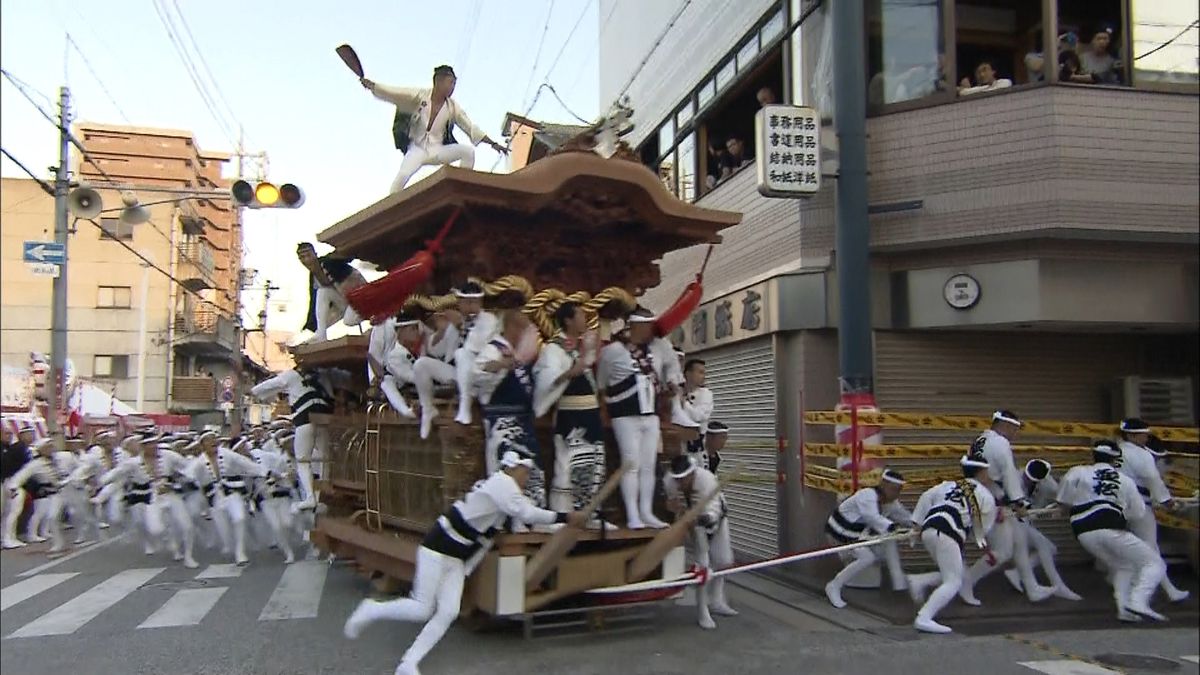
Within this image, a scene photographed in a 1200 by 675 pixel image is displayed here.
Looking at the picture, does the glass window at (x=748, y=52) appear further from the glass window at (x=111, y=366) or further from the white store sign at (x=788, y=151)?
the glass window at (x=111, y=366)

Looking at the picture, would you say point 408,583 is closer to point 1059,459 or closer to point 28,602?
point 28,602

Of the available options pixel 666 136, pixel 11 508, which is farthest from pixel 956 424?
pixel 11 508

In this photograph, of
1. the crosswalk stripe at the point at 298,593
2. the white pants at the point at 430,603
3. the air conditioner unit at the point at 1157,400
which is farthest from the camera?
the crosswalk stripe at the point at 298,593

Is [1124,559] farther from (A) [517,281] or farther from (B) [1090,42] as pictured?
(A) [517,281]

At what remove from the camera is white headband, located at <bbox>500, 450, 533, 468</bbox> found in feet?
20.0

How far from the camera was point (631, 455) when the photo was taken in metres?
7.14

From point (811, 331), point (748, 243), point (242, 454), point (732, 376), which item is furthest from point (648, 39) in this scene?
point (242, 454)

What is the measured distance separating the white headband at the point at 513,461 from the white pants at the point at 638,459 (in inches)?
40.9

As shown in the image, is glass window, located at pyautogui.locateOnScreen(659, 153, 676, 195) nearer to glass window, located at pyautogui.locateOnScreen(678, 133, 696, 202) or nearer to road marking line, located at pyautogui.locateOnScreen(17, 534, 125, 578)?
glass window, located at pyautogui.locateOnScreen(678, 133, 696, 202)

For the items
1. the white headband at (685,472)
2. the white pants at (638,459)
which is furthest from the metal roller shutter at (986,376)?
the white pants at (638,459)

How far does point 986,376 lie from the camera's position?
397 inches

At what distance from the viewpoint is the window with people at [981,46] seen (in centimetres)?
912

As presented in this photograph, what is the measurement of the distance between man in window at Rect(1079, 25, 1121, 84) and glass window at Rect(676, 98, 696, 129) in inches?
255

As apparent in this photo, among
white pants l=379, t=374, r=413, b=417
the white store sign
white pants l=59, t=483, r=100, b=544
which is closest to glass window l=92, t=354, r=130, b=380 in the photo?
white pants l=59, t=483, r=100, b=544
